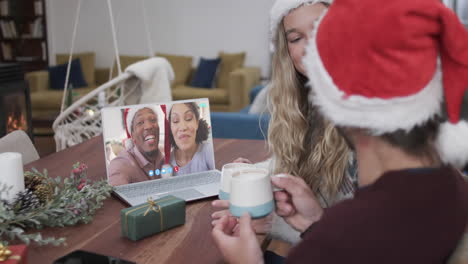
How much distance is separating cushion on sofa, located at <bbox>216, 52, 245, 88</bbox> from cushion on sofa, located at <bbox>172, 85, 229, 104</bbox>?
0.19 m

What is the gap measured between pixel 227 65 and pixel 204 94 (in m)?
0.63

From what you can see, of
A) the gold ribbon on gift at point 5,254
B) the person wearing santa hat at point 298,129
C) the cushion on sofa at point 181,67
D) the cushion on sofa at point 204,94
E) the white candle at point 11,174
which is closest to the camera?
the gold ribbon on gift at point 5,254

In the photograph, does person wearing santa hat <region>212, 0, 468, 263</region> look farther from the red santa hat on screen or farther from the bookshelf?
the bookshelf

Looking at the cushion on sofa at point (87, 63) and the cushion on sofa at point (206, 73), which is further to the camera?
the cushion on sofa at point (87, 63)

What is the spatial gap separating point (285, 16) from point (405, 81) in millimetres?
888

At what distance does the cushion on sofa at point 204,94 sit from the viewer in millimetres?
5841

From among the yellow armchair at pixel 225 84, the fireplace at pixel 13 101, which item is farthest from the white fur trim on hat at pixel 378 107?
the yellow armchair at pixel 225 84

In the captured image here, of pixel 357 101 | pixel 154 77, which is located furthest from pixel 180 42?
pixel 357 101

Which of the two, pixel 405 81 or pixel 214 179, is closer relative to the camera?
pixel 405 81

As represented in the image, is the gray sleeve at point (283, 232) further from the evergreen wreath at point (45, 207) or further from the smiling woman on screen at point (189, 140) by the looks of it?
the evergreen wreath at point (45, 207)

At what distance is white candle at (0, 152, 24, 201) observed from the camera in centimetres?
111

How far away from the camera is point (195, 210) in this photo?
1267mm

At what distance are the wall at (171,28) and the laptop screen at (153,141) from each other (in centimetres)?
511

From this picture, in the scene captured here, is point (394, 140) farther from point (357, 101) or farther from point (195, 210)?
point (195, 210)
